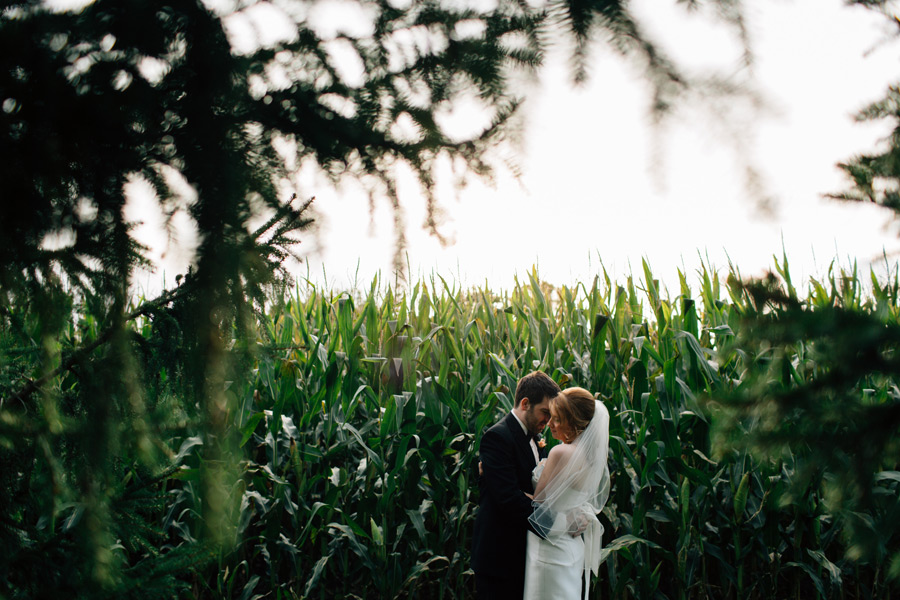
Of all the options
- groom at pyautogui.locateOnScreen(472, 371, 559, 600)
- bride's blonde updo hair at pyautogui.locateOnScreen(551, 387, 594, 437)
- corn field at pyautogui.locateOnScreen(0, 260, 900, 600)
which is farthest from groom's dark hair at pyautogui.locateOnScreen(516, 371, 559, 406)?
corn field at pyautogui.locateOnScreen(0, 260, 900, 600)

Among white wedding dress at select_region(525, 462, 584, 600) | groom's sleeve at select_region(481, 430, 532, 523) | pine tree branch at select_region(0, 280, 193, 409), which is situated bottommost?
white wedding dress at select_region(525, 462, 584, 600)

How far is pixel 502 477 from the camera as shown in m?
3.15

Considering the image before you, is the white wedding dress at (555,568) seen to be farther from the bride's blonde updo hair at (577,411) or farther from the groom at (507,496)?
the bride's blonde updo hair at (577,411)

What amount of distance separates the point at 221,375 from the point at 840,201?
3.39 feet

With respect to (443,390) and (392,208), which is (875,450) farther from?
(443,390)

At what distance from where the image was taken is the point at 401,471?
12.9ft

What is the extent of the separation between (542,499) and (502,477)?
243 mm

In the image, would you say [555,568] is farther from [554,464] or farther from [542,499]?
[554,464]

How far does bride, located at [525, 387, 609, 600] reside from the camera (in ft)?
10.1

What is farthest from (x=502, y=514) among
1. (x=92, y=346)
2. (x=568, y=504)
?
(x=92, y=346)

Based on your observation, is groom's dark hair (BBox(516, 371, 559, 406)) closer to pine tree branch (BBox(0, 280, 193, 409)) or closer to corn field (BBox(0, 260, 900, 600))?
corn field (BBox(0, 260, 900, 600))

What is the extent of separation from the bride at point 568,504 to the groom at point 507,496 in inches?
3.4

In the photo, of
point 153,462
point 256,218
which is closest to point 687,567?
point 153,462

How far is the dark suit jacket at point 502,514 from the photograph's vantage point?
3123 mm
